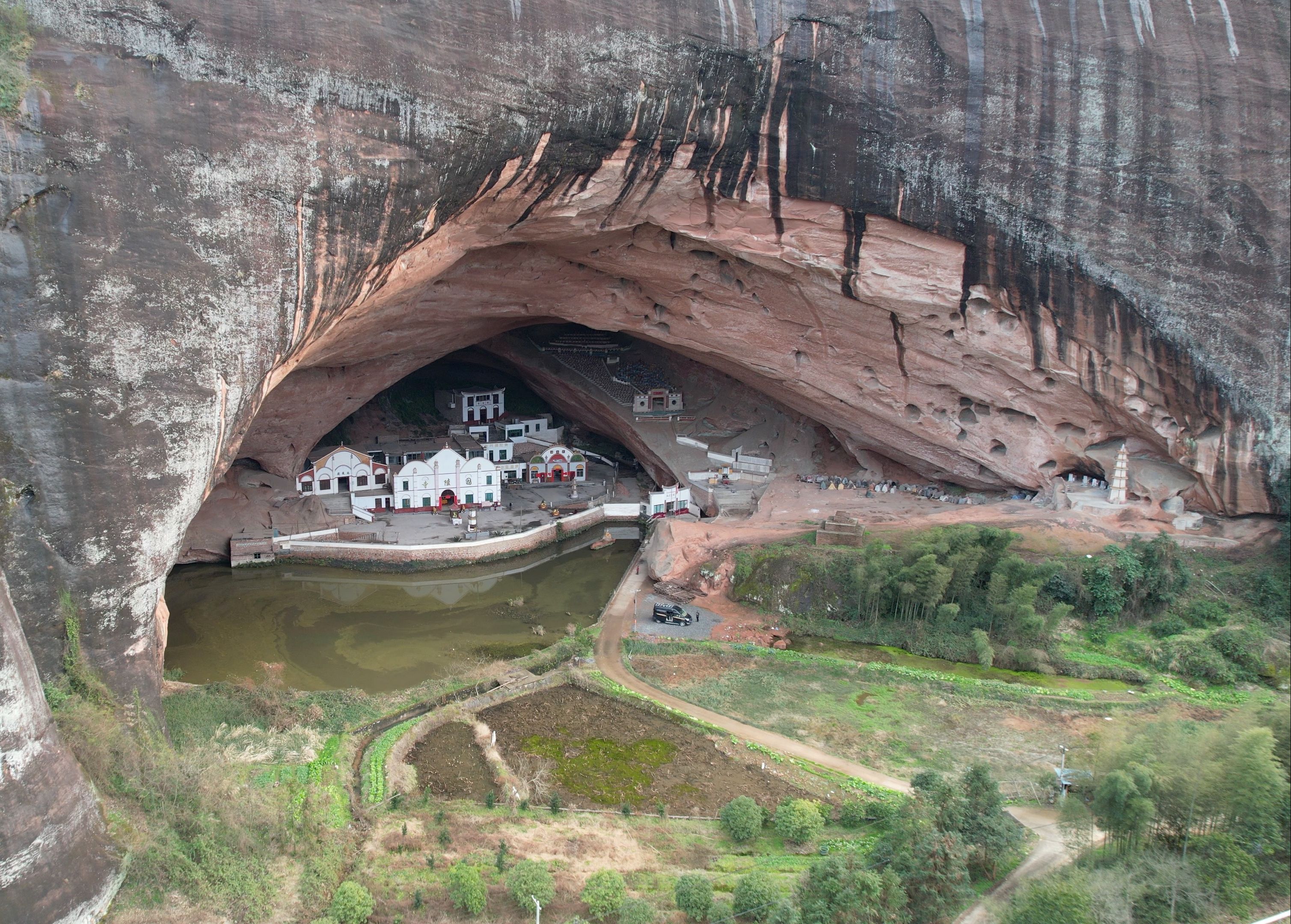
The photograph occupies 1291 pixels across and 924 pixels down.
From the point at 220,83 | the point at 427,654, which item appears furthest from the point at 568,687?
the point at 220,83

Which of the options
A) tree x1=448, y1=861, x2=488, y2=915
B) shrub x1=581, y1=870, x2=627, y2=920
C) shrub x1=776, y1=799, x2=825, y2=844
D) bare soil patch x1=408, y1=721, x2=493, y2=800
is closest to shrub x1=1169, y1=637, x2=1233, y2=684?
shrub x1=776, y1=799, x2=825, y2=844

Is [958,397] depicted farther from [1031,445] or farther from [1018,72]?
[1018,72]

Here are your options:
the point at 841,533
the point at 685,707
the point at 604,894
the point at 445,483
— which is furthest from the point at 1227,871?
the point at 445,483

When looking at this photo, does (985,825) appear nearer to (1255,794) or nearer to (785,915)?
(1255,794)

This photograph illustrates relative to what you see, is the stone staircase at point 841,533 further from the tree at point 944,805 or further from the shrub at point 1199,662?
the tree at point 944,805

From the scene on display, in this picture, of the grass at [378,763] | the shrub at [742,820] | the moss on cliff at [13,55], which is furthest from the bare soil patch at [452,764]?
the moss on cliff at [13,55]

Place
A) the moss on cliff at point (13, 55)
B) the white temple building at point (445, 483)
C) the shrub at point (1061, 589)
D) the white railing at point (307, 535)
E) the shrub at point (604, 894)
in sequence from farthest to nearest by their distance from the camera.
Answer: the white temple building at point (445, 483), the white railing at point (307, 535), the shrub at point (1061, 589), the moss on cliff at point (13, 55), the shrub at point (604, 894)
